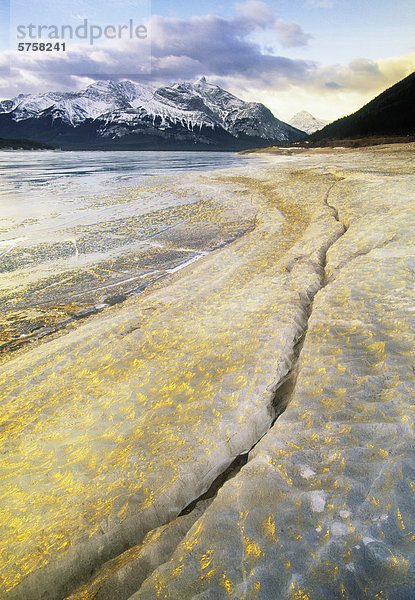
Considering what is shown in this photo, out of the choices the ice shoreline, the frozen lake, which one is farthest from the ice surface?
the frozen lake

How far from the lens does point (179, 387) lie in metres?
4.46

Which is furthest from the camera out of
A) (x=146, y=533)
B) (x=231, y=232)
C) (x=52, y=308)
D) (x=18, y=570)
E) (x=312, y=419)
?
(x=231, y=232)

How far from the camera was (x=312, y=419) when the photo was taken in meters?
3.39

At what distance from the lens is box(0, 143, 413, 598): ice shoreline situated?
2.70 metres

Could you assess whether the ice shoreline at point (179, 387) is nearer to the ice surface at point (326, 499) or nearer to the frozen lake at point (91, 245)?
the ice surface at point (326, 499)

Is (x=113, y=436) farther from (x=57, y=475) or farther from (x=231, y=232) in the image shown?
(x=231, y=232)

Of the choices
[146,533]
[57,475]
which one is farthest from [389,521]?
[57,475]

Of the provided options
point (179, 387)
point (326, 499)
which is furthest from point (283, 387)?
point (326, 499)

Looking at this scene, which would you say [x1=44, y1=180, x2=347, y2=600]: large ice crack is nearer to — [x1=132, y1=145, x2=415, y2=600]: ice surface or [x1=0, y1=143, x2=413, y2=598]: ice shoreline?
[x1=0, y1=143, x2=413, y2=598]: ice shoreline

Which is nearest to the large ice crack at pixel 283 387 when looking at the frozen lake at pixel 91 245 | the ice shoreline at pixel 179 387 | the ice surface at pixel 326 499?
the ice shoreline at pixel 179 387

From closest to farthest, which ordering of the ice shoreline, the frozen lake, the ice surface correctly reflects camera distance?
the ice surface, the ice shoreline, the frozen lake

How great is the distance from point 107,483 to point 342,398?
2.71m

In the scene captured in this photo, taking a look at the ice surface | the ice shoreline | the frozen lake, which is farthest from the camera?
the frozen lake

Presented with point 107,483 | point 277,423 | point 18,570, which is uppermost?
point 277,423
